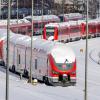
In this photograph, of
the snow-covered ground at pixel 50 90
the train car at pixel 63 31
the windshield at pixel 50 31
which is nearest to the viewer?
the snow-covered ground at pixel 50 90

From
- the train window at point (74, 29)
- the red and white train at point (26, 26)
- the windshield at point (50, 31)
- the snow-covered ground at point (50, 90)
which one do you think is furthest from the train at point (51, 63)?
the train window at point (74, 29)

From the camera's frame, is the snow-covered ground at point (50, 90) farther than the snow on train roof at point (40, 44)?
No

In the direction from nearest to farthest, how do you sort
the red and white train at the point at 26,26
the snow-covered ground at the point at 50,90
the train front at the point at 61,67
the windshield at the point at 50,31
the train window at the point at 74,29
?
the snow-covered ground at the point at 50,90 → the train front at the point at 61,67 → the windshield at the point at 50,31 → the red and white train at the point at 26,26 → the train window at the point at 74,29

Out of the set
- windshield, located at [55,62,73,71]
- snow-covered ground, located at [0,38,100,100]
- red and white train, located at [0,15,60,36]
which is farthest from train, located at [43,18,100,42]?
windshield, located at [55,62,73,71]

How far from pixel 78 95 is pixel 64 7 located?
12704 centimetres

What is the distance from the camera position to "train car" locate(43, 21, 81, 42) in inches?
3162

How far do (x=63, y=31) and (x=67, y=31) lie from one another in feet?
7.07

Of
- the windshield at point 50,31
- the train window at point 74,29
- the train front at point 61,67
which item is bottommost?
the train window at point 74,29

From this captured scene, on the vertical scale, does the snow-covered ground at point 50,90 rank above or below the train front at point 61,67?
below

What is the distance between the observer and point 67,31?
87500mm

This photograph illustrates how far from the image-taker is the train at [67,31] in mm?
80375

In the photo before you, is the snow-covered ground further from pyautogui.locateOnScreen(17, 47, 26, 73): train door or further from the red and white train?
the red and white train

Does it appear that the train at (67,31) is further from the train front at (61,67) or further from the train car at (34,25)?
the train front at (61,67)

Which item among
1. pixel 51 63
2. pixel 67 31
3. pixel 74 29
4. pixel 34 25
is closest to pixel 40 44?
pixel 51 63
